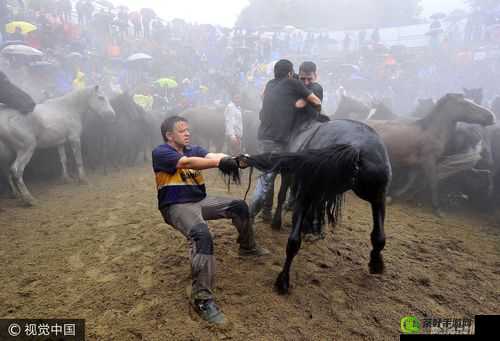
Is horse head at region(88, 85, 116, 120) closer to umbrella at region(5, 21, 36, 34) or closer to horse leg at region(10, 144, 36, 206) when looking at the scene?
horse leg at region(10, 144, 36, 206)

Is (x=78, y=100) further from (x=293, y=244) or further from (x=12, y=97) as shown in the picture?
(x=293, y=244)

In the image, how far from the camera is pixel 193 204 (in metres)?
2.97

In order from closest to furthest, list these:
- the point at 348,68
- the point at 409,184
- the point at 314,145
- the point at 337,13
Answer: the point at 314,145
the point at 409,184
the point at 348,68
the point at 337,13

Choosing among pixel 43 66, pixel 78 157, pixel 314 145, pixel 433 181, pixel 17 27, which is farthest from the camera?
pixel 17 27

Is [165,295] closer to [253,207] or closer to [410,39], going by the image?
[253,207]

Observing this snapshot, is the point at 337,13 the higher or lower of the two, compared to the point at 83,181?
higher

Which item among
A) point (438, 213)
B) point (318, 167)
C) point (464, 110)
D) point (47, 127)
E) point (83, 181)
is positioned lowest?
point (438, 213)

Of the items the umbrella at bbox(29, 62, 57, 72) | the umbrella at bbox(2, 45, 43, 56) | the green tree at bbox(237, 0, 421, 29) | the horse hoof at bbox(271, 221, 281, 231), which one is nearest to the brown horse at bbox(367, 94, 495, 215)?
the horse hoof at bbox(271, 221, 281, 231)

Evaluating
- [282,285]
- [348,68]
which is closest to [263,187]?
[282,285]

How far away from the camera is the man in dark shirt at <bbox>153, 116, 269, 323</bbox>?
260 cm

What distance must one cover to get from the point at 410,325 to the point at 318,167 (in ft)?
4.73

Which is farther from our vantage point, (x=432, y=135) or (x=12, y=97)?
(x=432, y=135)

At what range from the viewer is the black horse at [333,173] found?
2.64 m

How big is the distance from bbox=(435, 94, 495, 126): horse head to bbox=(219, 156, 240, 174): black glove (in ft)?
14.7
